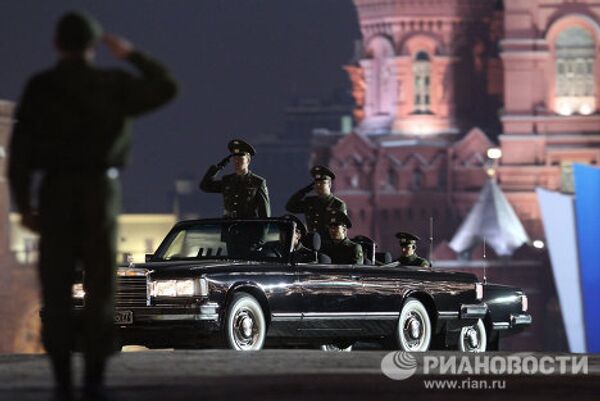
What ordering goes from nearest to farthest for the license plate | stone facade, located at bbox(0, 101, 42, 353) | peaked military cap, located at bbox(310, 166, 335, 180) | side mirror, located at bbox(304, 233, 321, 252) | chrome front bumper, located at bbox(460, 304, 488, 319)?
the license plate → side mirror, located at bbox(304, 233, 321, 252) → peaked military cap, located at bbox(310, 166, 335, 180) → chrome front bumper, located at bbox(460, 304, 488, 319) → stone facade, located at bbox(0, 101, 42, 353)

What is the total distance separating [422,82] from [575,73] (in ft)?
25.8

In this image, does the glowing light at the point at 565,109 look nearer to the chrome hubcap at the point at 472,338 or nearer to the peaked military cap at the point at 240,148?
the chrome hubcap at the point at 472,338

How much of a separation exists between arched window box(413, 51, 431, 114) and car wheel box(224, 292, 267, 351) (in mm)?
103490

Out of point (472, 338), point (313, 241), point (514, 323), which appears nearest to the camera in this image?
point (313, 241)

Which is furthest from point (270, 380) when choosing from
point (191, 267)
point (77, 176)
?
point (191, 267)

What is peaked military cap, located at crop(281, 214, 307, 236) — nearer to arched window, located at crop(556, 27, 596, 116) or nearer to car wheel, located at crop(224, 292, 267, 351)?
car wheel, located at crop(224, 292, 267, 351)

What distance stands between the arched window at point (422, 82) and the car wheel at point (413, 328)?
10151cm

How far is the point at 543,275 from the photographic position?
114 metres

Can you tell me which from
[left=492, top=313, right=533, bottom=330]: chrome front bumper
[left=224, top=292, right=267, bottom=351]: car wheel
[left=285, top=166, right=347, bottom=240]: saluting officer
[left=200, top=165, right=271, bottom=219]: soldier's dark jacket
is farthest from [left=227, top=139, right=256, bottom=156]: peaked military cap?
[left=492, top=313, right=533, bottom=330]: chrome front bumper

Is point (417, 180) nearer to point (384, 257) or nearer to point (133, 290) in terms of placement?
point (384, 257)

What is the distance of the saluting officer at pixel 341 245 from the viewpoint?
2214 cm

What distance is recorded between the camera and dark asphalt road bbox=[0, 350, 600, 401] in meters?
13.8

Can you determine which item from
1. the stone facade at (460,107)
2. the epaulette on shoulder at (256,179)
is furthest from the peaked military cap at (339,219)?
the stone facade at (460,107)

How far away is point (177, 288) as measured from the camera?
1995cm
